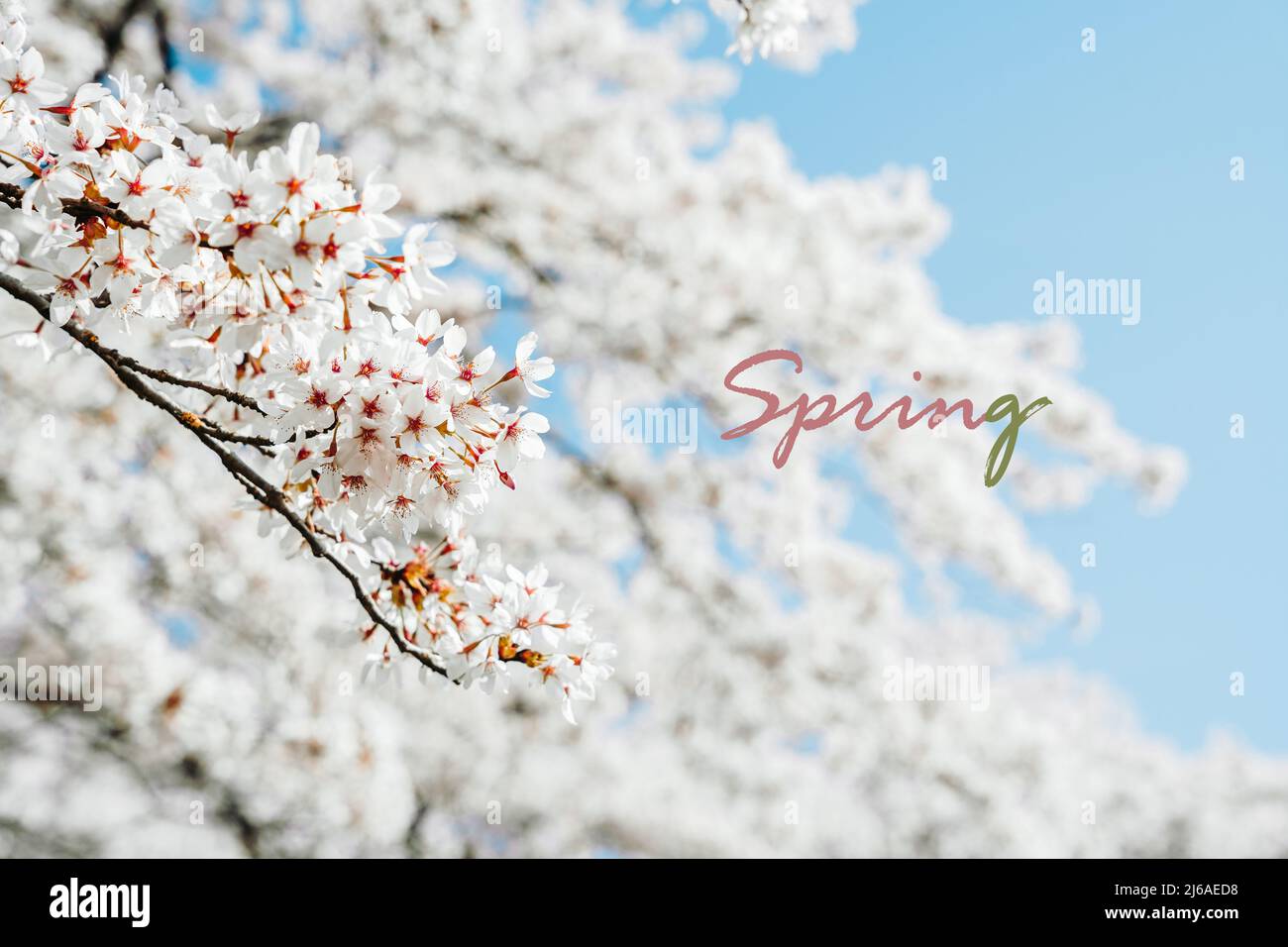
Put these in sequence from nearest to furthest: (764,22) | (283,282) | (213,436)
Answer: (283,282) → (213,436) → (764,22)

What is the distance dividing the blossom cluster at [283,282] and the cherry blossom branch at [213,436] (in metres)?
0.02

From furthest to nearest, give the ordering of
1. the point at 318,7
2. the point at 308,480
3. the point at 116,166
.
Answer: the point at 318,7, the point at 308,480, the point at 116,166

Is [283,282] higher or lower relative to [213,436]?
higher

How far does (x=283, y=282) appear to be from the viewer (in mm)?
1162

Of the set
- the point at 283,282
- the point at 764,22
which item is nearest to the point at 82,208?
the point at 283,282

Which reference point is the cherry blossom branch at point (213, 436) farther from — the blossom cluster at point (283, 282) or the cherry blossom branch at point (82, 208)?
the cherry blossom branch at point (82, 208)

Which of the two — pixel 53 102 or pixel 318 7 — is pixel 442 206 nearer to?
pixel 318 7

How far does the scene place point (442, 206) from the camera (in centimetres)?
506

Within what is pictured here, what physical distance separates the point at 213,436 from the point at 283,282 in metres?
0.36

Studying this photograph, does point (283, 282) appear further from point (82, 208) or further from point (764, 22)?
point (764, 22)

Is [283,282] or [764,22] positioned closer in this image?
[283,282]
